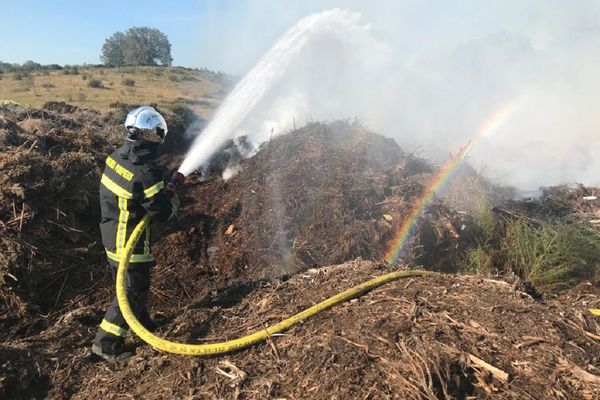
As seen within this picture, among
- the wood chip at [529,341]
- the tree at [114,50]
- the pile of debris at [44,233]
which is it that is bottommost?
the pile of debris at [44,233]

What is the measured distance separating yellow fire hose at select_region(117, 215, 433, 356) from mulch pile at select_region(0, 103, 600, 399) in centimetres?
9

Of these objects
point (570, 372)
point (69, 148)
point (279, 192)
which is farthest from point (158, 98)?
point (570, 372)

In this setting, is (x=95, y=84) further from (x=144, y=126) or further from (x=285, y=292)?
(x=285, y=292)

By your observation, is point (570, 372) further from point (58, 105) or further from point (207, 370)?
point (58, 105)

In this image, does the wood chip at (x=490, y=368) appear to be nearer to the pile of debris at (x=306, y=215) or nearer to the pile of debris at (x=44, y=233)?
the pile of debris at (x=306, y=215)

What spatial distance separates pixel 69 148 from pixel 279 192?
4.46m

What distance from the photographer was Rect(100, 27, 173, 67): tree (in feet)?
253

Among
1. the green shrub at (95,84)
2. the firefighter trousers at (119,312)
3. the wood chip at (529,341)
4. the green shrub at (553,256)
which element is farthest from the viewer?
the green shrub at (95,84)

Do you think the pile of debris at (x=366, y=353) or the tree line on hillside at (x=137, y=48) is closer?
the pile of debris at (x=366, y=353)

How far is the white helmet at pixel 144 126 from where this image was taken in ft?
13.5

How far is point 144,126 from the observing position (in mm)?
→ 4125

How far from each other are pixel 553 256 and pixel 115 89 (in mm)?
36057

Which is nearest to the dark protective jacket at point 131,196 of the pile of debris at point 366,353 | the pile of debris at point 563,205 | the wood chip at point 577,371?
the pile of debris at point 366,353

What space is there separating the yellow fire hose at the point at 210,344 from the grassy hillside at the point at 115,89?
2220 centimetres
